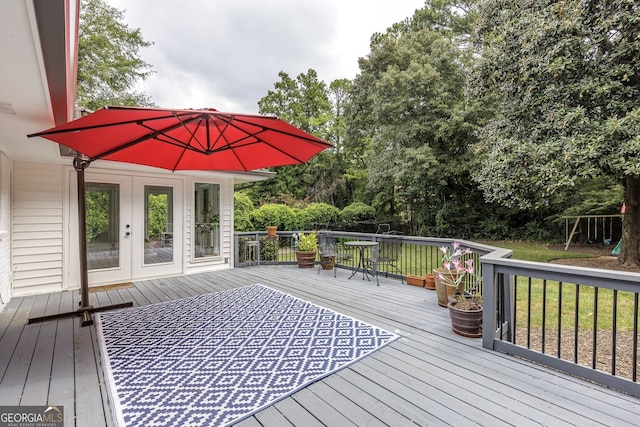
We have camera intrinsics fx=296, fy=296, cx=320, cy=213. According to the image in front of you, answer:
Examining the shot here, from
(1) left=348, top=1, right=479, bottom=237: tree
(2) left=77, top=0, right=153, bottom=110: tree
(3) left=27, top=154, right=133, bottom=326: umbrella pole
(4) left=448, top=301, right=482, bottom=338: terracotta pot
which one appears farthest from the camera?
(2) left=77, top=0, right=153, bottom=110: tree

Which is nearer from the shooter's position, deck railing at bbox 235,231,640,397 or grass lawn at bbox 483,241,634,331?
deck railing at bbox 235,231,640,397

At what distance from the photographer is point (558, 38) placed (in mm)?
5324

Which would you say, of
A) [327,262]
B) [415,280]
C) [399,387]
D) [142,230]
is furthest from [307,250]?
[399,387]

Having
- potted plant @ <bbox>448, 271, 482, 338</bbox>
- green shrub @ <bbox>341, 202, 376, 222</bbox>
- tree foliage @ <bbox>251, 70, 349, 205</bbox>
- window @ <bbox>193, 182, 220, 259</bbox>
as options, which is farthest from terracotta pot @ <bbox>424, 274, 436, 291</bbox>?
tree foliage @ <bbox>251, 70, 349, 205</bbox>

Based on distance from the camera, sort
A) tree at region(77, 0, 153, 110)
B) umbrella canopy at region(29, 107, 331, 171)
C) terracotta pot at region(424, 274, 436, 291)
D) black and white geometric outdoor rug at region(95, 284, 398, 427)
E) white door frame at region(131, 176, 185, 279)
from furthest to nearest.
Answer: tree at region(77, 0, 153, 110) < white door frame at region(131, 176, 185, 279) < terracotta pot at region(424, 274, 436, 291) < umbrella canopy at region(29, 107, 331, 171) < black and white geometric outdoor rug at region(95, 284, 398, 427)

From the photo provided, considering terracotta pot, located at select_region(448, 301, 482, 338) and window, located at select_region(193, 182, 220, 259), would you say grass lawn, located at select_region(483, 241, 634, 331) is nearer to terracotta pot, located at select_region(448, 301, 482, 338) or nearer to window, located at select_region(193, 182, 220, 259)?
terracotta pot, located at select_region(448, 301, 482, 338)

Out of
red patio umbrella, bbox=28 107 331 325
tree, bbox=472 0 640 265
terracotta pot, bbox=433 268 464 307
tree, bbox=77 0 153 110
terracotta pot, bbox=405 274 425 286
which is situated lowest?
terracotta pot, bbox=405 274 425 286

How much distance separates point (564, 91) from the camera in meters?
5.47

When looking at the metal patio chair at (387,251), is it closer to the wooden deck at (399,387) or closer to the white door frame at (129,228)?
the wooden deck at (399,387)

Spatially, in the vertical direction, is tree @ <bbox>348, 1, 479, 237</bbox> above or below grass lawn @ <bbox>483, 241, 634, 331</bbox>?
above

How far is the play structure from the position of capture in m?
9.78

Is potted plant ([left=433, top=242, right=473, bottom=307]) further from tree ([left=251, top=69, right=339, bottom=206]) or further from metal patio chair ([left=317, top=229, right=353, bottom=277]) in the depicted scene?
tree ([left=251, top=69, right=339, bottom=206])

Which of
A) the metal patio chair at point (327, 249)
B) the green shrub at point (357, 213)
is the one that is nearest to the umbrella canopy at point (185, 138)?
the metal patio chair at point (327, 249)

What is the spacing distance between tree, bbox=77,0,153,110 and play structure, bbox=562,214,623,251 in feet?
56.5
